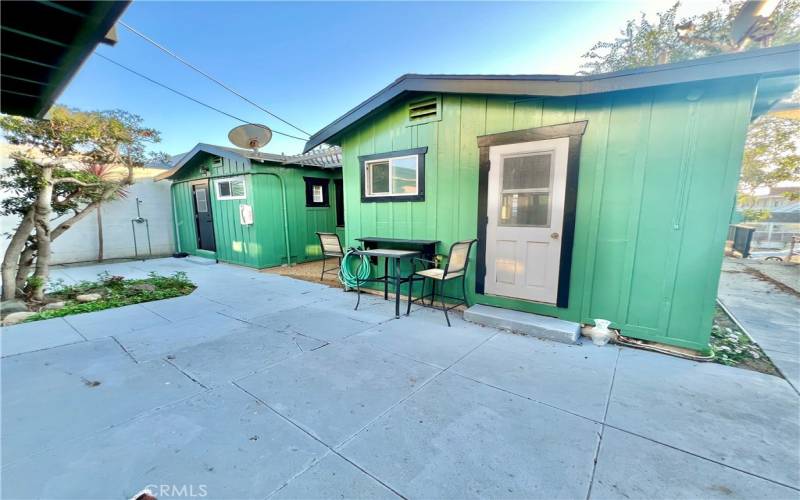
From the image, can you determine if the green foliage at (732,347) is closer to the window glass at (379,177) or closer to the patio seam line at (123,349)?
the window glass at (379,177)

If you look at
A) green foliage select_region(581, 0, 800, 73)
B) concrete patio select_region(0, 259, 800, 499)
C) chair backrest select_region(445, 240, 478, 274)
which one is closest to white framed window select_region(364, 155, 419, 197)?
chair backrest select_region(445, 240, 478, 274)

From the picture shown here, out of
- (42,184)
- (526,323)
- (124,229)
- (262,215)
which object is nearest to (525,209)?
(526,323)

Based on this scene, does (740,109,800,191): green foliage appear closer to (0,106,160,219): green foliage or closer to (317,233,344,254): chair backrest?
(317,233,344,254): chair backrest

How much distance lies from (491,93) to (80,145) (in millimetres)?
6435

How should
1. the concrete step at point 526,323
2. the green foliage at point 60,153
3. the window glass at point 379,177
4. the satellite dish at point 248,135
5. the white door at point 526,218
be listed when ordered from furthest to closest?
the satellite dish at point 248,135, the window glass at point 379,177, the green foliage at point 60,153, the white door at point 526,218, the concrete step at point 526,323

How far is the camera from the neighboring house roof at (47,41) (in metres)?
1.42

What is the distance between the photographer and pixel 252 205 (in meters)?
6.70

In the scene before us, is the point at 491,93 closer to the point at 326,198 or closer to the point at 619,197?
the point at 619,197

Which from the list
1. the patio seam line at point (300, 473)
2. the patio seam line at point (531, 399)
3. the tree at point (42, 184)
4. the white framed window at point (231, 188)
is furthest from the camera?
the white framed window at point (231, 188)

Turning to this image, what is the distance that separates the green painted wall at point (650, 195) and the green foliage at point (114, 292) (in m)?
5.19

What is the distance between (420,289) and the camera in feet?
14.5

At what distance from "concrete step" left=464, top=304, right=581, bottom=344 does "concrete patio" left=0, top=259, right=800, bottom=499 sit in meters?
0.14

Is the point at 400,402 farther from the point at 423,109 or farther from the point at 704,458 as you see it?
the point at 423,109


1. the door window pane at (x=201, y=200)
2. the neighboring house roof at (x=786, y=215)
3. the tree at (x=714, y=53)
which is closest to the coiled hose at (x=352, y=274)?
the door window pane at (x=201, y=200)
